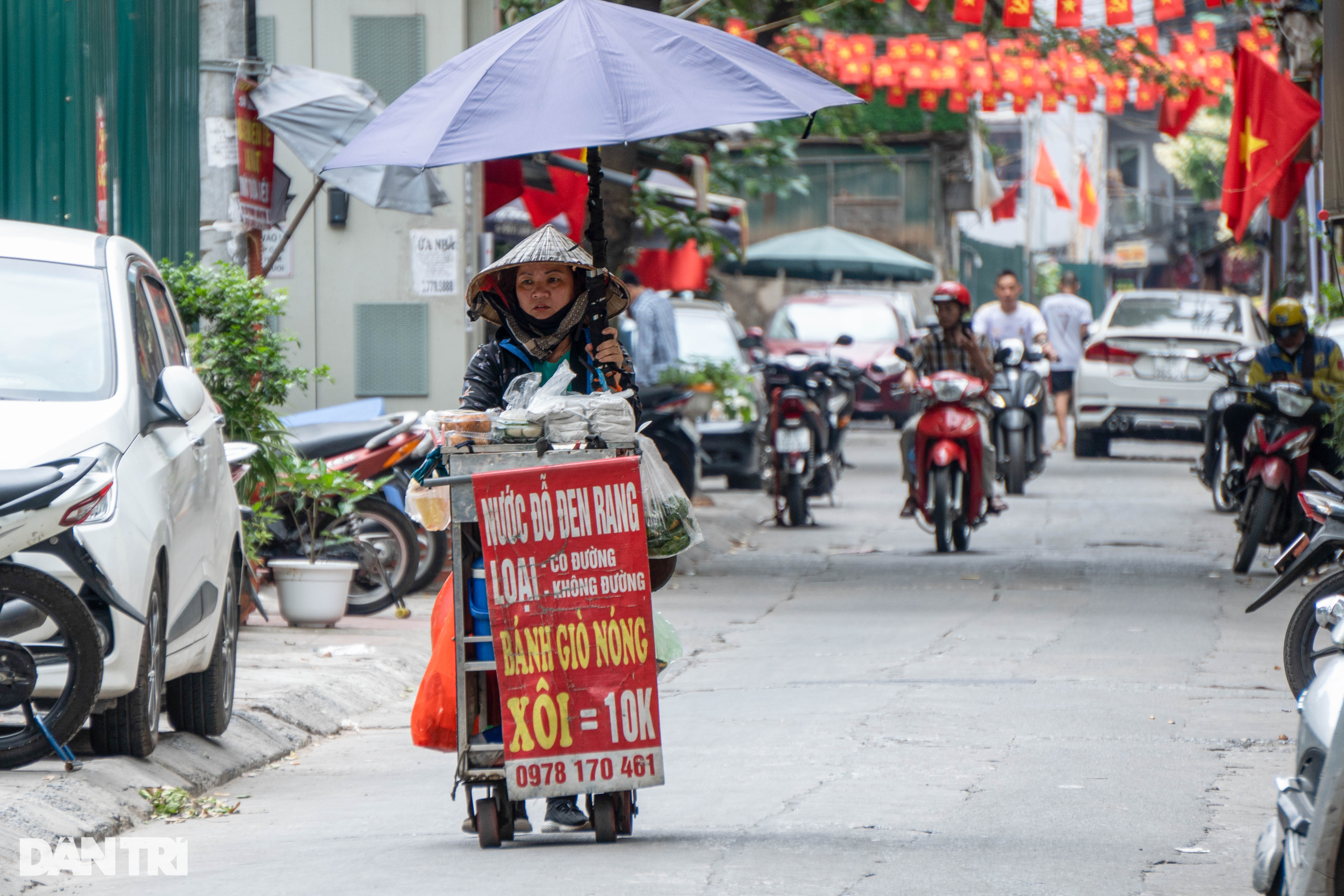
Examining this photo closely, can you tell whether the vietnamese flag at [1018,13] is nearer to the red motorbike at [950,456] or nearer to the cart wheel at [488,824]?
the red motorbike at [950,456]

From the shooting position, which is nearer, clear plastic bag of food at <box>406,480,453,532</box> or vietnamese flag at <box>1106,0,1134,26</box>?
clear plastic bag of food at <box>406,480,453,532</box>

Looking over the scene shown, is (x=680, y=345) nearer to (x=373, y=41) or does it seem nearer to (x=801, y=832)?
(x=373, y=41)

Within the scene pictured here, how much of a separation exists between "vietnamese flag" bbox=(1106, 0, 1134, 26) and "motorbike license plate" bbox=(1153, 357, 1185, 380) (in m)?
5.72

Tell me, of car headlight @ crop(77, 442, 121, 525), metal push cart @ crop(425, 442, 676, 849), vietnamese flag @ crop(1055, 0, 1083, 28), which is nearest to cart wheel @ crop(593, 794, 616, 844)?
metal push cart @ crop(425, 442, 676, 849)

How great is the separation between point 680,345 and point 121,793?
44.0 feet

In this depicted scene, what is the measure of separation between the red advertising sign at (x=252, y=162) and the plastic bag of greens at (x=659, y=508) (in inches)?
193

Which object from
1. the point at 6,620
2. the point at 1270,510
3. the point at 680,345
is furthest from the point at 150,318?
the point at 680,345

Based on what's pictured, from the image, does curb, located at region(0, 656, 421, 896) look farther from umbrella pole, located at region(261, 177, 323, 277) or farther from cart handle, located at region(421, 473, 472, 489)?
umbrella pole, located at region(261, 177, 323, 277)

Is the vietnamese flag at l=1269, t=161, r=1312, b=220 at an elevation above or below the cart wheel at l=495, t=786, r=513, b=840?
above

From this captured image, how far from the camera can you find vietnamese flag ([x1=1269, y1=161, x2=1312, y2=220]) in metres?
14.3

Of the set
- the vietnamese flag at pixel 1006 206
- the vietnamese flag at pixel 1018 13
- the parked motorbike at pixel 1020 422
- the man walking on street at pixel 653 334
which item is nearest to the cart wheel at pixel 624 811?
the vietnamese flag at pixel 1018 13

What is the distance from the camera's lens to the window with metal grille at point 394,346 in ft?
41.3

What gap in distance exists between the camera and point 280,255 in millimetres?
12094

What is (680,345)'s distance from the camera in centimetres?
1912
